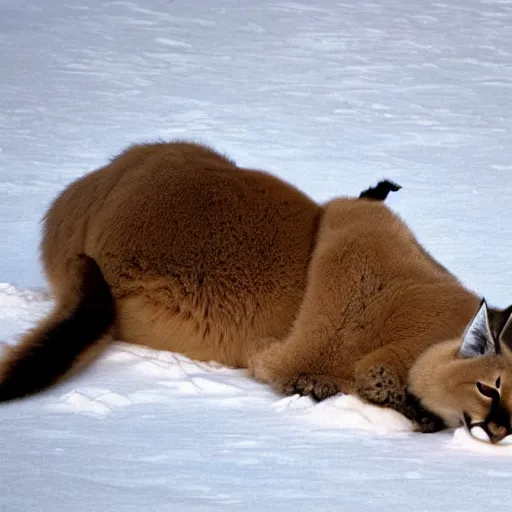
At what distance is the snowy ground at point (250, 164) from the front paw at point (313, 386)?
84 millimetres

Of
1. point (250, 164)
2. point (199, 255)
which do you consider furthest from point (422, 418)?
point (250, 164)

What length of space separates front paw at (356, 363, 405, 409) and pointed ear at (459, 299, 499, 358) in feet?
1.16

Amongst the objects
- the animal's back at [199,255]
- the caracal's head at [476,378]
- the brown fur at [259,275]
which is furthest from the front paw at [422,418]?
the animal's back at [199,255]

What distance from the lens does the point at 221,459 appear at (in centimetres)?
364

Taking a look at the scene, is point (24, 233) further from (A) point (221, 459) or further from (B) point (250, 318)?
(A) point (221, 459)

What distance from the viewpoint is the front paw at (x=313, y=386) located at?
4453mm

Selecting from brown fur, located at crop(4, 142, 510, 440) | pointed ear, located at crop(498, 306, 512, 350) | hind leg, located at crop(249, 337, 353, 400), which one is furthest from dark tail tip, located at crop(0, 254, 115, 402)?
pointed ear, located at crop(498, 306, 512, 350)

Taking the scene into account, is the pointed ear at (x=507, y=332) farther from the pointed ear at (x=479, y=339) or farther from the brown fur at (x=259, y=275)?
the brown fur at (x=259, y=275)

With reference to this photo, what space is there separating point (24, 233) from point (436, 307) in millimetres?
4192

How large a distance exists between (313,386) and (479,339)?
80 cm

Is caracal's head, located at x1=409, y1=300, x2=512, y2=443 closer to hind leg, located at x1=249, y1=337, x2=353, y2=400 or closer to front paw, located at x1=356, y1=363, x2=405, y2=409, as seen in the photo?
front paw, located at x1=356, y1=363, x2=405, y2=409

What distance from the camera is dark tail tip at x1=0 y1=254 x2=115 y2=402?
4.28 m

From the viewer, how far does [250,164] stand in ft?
31.4

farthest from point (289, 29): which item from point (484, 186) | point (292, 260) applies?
point (292, 260)
